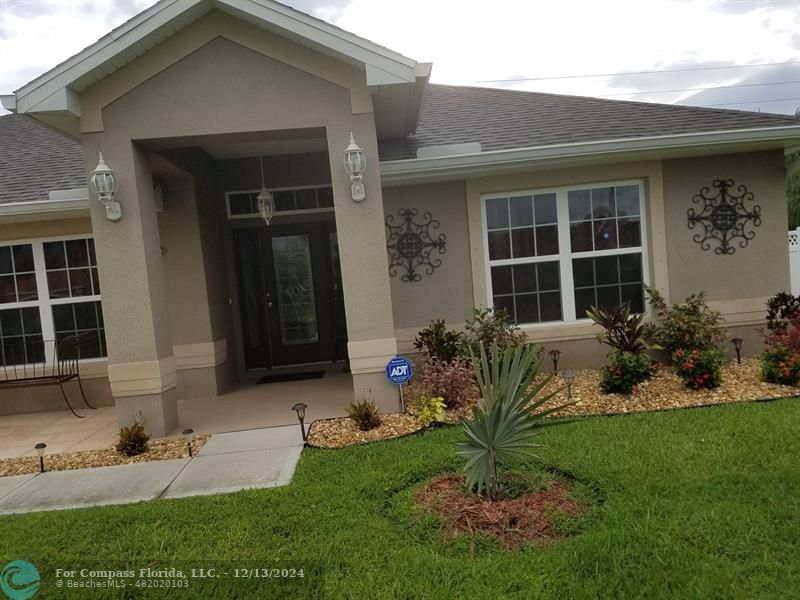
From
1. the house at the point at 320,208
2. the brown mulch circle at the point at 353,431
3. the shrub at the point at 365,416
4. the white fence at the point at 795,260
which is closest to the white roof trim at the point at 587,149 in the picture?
the house at the point at 320,208

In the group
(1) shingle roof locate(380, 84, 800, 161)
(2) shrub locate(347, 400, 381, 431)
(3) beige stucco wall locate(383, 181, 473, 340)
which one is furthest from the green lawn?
(1) shingle roof locate(380, 84, 800, 161)

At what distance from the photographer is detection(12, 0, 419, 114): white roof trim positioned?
16.6 feet

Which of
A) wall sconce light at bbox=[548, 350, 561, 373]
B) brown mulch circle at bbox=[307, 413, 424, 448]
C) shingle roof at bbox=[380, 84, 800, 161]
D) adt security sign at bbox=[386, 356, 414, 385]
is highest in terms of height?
shingle roof at bbox=[380, 84, 800, 161]

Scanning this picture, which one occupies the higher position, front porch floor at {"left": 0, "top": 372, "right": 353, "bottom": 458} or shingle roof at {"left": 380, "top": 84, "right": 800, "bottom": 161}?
shingle roof at {"left": 380, "top": 84, "right": 800, "bottom": 161}

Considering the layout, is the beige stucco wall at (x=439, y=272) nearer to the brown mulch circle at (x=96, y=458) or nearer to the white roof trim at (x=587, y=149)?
the white roof trim at (x=587, y=149)

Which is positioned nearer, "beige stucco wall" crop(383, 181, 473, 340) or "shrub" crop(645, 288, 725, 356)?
"shrub" crop(645, 288, 725, 356)

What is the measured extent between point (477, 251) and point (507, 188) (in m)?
0.96

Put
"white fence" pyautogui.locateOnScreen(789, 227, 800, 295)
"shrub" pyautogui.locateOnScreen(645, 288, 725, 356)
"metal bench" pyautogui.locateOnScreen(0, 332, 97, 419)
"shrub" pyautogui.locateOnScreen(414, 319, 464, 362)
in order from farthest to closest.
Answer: "white fence" pyautogui.locateOnScreen(789, 227, 800, 295) < "metal bench" pyautogui.locateOnScreen(0, 332, 97, 419) < "shrub" pyautogui.locateOnScreen(414, 319, 464, 362) < "shrub" pyautogui.locateOnScreen(645, 288, 725, 356)

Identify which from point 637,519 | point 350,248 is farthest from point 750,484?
point 350,248

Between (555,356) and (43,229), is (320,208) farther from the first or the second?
(555,356)

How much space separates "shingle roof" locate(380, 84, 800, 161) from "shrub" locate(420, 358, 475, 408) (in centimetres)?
306

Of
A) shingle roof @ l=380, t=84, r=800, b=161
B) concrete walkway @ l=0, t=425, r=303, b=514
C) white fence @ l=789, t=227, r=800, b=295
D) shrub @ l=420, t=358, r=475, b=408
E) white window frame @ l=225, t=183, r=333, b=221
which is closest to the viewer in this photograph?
concrete walkway @ l=0, t=425, r=303, b=514

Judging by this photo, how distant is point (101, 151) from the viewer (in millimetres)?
5434

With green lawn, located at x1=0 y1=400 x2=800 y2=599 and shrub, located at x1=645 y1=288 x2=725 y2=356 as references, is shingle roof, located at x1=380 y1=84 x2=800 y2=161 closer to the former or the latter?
shrub, located at x1=645 y1=288 x2=725 y2=356
